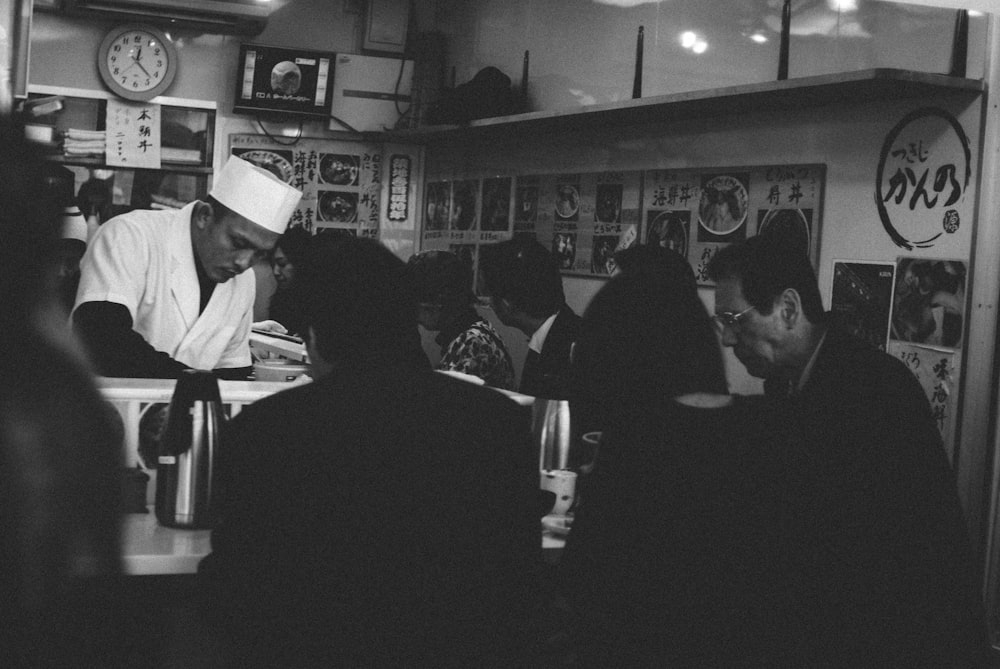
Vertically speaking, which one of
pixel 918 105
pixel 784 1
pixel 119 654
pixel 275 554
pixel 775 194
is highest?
pixel 784 1

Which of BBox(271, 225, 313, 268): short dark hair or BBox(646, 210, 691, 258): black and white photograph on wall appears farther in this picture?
BBox(271, 225, 313, 268): short dark hair

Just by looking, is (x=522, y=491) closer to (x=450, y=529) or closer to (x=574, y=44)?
(x=450, y=529)

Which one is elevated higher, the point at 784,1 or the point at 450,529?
the point at 784,1

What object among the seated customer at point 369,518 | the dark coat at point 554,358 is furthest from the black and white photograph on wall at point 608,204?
the seated customer at point 369,518

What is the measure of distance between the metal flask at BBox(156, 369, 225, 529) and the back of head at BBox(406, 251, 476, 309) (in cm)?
188

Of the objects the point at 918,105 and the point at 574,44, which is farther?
the point at 574,44

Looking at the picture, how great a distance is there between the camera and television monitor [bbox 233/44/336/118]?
19.8ft

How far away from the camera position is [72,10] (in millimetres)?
5551

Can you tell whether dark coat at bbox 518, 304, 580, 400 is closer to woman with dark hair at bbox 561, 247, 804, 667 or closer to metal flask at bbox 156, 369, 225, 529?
metal flask at bbox 156, 369, 225, 529

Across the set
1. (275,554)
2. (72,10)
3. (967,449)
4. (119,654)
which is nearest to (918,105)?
(967,449)

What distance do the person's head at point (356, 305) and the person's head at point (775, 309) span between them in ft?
3.14

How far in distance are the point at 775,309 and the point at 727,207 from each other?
6.14 ft

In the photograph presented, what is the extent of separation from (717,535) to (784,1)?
282cm

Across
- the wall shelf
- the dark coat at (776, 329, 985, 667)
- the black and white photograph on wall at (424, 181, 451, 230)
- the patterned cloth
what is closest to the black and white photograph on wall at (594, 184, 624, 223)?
the wall shelf
